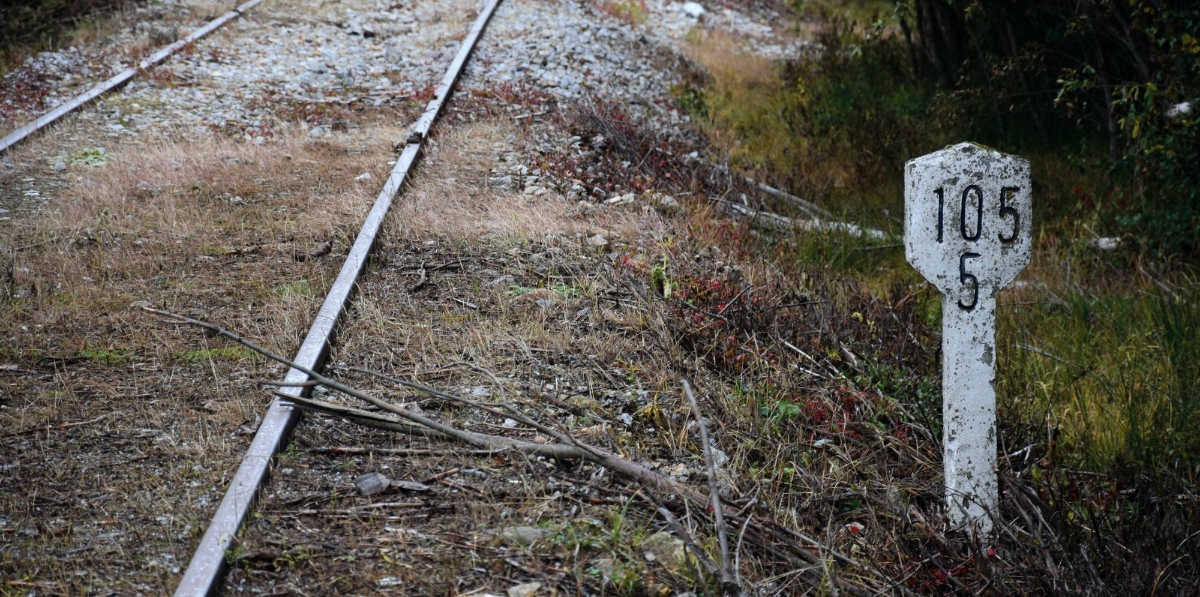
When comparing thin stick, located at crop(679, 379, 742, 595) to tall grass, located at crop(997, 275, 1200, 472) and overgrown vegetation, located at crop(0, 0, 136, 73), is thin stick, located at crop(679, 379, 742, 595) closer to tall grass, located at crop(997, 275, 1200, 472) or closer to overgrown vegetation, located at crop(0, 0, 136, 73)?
tall grass, located at crop(997, 275, 1200, 472)

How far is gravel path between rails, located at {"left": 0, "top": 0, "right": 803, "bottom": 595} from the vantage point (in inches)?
131

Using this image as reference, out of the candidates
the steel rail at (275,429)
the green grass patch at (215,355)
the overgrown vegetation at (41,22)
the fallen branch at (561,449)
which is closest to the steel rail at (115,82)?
the overgrown vegetation at (41,22)

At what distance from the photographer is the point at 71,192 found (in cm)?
618

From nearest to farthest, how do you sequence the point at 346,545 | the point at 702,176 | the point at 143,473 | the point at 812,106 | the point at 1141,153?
the point at 346,545 → the point at 143,473 → the point at 1141,153 → the point at 702,176 → the point at 812,106

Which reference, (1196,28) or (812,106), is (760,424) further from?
(812,106)

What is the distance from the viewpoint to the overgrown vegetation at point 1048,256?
362cm

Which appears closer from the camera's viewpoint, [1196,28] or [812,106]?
[1196,28]

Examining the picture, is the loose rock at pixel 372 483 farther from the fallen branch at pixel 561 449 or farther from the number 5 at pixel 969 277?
the number 5 at pixel 969 277

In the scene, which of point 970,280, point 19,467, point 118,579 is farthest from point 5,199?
point 970,280

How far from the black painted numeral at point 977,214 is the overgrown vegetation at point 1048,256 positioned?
3.17 feet

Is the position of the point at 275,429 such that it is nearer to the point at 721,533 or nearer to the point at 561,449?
the point at 561,449

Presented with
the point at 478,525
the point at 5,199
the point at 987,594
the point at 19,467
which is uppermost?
the point at 5,199

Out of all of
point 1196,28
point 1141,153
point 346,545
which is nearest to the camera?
point 346,545

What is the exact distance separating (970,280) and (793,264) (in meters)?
2.70
